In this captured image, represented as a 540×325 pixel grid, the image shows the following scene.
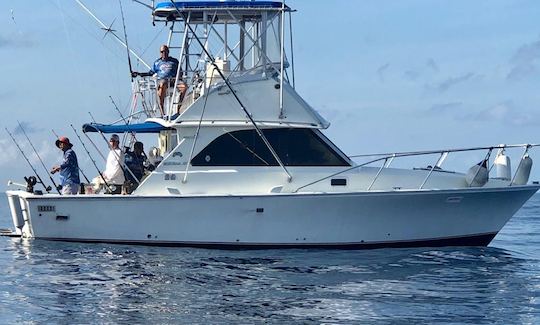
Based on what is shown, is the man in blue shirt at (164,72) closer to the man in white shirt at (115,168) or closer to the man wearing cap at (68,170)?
the man in white shirt at (115,168)

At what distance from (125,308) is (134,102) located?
8153mm

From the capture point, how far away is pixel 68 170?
58.9 ft

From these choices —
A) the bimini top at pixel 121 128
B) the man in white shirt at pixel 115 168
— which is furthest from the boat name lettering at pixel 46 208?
the bimini top at pixel 121 128

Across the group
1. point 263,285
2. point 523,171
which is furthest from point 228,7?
point 263,285

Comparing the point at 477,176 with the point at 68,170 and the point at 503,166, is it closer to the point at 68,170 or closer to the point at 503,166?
the point at 503,166

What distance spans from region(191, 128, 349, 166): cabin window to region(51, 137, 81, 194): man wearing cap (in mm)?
2335

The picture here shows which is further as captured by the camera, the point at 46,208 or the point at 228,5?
the point at 228,5

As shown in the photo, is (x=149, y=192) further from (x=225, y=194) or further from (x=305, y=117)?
(x=305, y=117)

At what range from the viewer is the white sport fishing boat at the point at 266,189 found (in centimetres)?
1672

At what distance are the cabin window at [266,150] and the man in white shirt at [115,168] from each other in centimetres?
157

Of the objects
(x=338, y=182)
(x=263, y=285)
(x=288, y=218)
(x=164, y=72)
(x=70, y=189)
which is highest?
(x=164, y=72)

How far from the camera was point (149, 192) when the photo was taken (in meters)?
17.1

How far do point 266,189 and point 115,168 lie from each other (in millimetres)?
3001

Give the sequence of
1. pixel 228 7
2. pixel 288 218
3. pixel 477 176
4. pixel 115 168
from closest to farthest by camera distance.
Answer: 1. pixel 288 218
2. pixel 477 176
3. pixel 228 7
4. pixel 115 168
